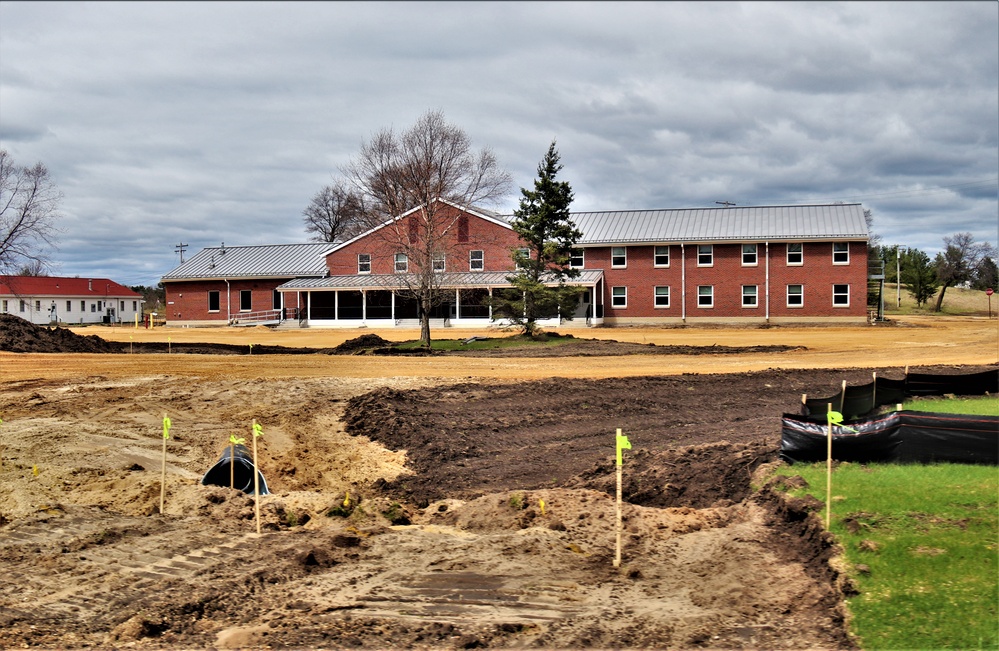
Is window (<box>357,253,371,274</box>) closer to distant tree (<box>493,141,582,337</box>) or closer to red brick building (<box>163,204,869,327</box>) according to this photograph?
red brick building (<box>163,204,869,327</box>)

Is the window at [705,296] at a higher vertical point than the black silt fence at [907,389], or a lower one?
higher

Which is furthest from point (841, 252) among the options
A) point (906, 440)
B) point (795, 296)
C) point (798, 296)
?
point (906, 440)

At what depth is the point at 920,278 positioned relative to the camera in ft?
266

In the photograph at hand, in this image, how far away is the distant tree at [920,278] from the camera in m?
80.9

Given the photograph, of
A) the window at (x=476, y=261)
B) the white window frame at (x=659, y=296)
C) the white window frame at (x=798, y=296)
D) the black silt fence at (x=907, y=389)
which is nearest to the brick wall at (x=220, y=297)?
the window at (x=476, y=261)

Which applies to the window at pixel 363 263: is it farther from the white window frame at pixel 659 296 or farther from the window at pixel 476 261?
the white window frame at pixel 659 296

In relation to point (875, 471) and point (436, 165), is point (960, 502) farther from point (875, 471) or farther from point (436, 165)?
point (436, 165)

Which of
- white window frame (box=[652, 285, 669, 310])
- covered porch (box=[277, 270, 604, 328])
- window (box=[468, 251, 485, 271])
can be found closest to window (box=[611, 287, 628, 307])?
covered porch (box=[277, 270, 604, 328])

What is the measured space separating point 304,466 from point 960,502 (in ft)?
37.7

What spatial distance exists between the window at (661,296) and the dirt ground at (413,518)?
30290 mm

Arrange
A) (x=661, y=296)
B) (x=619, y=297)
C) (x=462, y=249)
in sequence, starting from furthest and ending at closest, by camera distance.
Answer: (x=462, y=249) < (x=619, y=297) < (x=661, y=296)

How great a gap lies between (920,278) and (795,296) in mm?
36218

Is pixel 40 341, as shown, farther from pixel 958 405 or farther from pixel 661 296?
pixel 958 405

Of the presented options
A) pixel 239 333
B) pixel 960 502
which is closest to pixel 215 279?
pixel 239 333
